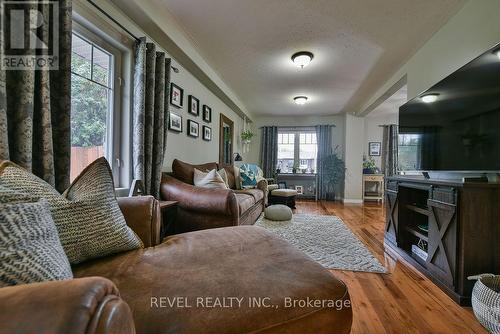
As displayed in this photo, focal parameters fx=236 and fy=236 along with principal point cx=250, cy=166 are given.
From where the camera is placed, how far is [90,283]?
430 mm

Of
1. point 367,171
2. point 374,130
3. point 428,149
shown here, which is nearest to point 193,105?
point 428,149

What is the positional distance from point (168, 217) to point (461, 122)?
2.53 metres

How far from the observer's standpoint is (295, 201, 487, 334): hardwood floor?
1312 mm

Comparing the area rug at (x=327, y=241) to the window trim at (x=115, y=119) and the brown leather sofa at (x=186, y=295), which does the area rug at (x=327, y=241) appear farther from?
the window trim at (x=115, y=119)

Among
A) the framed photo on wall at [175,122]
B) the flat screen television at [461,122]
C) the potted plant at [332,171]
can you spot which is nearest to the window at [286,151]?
the potted plant at [332,171]

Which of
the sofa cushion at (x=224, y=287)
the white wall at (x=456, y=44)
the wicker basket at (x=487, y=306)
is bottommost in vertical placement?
the wicker basket at (x=487, y=306)

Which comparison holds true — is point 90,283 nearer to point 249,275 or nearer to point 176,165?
point 249,275

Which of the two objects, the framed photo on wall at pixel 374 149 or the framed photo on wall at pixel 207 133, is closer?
the framed photo on wall at pixel 207 133

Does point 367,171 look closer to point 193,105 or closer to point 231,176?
point 231,176

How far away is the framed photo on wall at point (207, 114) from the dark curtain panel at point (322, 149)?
11.6 ft

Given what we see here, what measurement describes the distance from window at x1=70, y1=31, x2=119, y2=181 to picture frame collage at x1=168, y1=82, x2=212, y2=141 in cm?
75

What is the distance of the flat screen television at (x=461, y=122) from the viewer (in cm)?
153

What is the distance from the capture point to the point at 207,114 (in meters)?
3.98

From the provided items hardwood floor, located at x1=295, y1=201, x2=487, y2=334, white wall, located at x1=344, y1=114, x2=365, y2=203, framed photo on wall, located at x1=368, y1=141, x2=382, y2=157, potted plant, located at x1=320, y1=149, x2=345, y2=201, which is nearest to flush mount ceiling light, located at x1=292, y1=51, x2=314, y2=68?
hardwood floor, located at x1=295, y1=201, x2=487, y2=334
